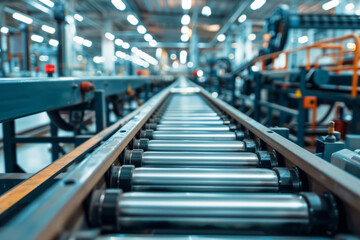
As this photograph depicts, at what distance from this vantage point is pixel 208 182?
1050mm

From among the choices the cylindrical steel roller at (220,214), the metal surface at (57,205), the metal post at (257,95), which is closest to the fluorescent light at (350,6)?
the metal post at (257,95)

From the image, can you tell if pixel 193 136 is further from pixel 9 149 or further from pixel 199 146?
pixel 9 149

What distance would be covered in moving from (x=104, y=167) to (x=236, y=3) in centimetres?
1476

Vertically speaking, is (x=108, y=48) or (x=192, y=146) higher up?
(x=108, y=48)

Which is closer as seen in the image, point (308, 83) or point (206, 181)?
point (206, 181)

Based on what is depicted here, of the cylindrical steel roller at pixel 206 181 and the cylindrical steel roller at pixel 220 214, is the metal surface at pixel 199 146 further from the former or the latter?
the cylindrical steel roller at pixel 220 214

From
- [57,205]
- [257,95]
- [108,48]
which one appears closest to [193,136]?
[57,205]

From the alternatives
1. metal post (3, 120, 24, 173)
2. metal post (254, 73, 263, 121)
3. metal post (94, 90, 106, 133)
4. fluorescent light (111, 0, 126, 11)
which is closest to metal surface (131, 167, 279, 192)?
metal post (94, 90, 106, 133)

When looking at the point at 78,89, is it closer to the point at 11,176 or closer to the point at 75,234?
the point at 11,176

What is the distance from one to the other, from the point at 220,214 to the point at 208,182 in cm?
26

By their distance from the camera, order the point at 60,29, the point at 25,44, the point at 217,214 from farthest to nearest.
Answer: the point at 25,44
the point at 60,29
the point at 217,214

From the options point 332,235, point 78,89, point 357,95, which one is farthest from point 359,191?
point 357,95

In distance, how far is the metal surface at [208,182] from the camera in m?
1.05

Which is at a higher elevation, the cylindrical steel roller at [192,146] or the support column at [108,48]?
the support column at [108,48]
